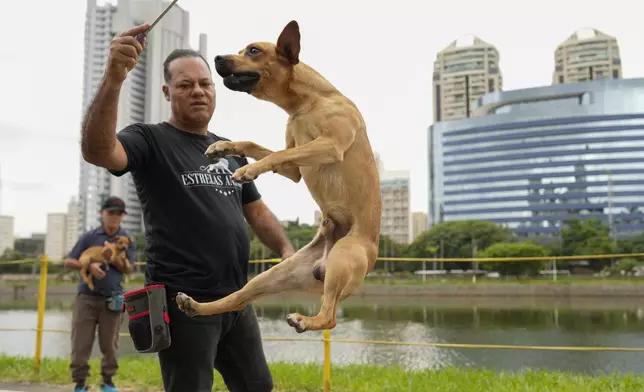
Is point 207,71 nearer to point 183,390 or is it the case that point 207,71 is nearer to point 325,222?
point 325,222

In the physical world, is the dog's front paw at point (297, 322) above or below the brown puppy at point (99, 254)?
Result: below

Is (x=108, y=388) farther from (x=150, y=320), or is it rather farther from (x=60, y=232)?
(x=60, y=232)

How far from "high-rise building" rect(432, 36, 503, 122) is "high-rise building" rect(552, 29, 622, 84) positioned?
12500mm

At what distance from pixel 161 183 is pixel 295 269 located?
0.99 m

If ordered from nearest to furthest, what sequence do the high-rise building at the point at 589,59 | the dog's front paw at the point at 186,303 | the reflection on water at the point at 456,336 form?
the dog's front paw at the point at 186,303 → the reflection on water at the point at 456,336 → the high-rise building at the point at 589,59

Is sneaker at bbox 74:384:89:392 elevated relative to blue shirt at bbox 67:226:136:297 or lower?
lower

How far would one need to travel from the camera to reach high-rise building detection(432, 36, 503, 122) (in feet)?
356

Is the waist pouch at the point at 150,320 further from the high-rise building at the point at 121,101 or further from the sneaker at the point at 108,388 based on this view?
the high-rise building at the point at 121,101

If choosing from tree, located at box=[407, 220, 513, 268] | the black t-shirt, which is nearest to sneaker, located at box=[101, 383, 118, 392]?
the black t-shirt

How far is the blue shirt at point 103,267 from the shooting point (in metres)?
5.40

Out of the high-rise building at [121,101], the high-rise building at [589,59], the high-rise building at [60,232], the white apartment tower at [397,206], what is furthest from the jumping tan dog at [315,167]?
the high-rise building at [60,232]

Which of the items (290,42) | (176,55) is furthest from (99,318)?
(290,42)

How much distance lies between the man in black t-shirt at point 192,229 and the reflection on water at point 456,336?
760cm

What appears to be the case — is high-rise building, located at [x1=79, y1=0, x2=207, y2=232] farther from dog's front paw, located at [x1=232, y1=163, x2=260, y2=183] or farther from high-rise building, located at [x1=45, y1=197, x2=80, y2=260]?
dog's front paw, located at [x1=232, y1=163, x2=260, y2=183]
